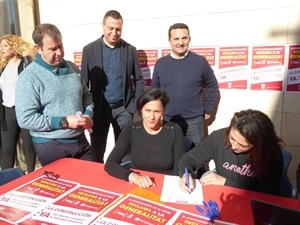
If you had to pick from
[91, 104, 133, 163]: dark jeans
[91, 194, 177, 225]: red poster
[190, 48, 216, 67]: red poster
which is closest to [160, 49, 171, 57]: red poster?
[190, 48, 216, 67]: red poster

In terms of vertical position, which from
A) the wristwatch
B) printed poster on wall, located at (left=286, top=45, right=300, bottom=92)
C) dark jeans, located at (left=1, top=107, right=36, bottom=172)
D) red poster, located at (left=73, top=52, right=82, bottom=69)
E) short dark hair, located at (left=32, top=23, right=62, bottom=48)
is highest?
short dark hair, located at (left=32, top=23, right=62, bottom=48)

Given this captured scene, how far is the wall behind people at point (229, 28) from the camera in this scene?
8.82ft

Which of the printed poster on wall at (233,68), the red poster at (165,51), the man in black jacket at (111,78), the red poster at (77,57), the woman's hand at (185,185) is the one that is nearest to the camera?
the woman's hand at (185,185)

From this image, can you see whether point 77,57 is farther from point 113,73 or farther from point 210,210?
point 210,210

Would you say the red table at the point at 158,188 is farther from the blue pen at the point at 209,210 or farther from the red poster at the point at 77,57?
the red poster at the point at 77,57

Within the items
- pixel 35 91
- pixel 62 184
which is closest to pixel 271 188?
pixel 62 184

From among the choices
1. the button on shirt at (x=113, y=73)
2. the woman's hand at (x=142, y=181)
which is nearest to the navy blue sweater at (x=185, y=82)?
the button on shirt at (x=113, y=73)

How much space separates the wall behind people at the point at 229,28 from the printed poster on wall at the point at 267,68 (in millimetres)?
56

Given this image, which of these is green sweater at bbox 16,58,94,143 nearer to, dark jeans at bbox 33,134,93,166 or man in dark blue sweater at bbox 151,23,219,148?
dark jeans at bbox 33,134,93,166

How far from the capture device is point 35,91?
181 cm

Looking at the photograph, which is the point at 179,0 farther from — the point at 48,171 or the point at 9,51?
the point at 48,171

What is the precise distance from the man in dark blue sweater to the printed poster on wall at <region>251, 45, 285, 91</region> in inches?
17.3

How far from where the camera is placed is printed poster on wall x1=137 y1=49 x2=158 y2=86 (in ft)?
10.9

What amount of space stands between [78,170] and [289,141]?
6.95 feet
